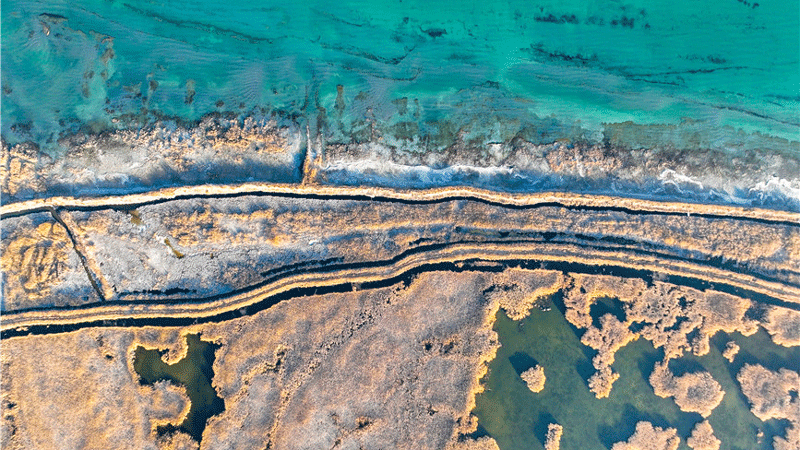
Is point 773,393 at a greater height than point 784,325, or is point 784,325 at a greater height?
point 784,325

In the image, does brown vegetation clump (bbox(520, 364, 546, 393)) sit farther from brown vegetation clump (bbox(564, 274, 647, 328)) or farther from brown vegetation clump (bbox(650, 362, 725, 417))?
brown vegetation clump (bbox(650, 362, 725, 417))

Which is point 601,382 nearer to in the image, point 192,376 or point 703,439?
point 703,439

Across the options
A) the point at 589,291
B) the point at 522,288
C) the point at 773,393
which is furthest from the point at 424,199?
the point at 773,393

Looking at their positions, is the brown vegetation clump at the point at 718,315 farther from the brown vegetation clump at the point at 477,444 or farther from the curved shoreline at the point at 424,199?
the brown vegetation clump at the point at 477,444

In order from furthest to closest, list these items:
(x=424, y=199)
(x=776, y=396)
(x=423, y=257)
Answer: (x=424, y=199) → (x=423, y=257) → (x=776, y=396)

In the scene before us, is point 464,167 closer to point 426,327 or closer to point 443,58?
point 443,58

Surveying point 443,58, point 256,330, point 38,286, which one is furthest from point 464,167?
point 38,286

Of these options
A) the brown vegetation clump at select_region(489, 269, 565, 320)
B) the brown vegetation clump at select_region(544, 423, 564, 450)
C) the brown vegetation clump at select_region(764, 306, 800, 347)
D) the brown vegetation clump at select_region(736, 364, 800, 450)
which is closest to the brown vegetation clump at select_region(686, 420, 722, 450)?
the brown vegetation clump at select_region(736, 364, 800, 450)
